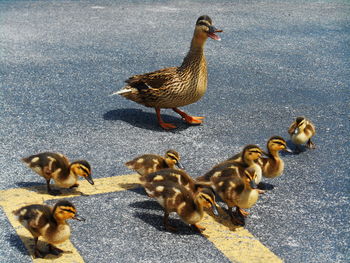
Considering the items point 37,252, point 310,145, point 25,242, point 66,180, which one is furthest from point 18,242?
point 310,145

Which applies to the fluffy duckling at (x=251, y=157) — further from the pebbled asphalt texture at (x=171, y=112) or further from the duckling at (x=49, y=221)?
the duckling at (x=49, y=221)

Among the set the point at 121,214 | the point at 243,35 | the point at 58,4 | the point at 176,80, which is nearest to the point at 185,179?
the point at 121,214

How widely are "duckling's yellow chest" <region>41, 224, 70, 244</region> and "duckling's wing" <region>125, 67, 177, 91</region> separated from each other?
9.64 feet

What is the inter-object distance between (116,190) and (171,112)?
245cm

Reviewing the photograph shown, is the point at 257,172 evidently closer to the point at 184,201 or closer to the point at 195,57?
the point at 184,201

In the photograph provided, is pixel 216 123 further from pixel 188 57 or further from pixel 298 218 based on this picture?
pixel 298 218

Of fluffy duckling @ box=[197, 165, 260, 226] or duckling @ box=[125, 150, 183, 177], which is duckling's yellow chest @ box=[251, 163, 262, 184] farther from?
duckling @ box=[125, 150, 183, 177]

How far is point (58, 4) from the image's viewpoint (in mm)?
12742

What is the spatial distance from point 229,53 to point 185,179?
5.37 meters

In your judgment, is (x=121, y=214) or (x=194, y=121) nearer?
(x=121, y=214)

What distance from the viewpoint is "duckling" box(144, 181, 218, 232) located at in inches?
193

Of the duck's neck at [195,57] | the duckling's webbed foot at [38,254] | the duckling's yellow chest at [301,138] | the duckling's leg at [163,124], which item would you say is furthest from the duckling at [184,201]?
the duck's neck at [195,57]

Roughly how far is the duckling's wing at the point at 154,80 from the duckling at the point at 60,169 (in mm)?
1989

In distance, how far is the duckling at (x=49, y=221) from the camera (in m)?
4.46
